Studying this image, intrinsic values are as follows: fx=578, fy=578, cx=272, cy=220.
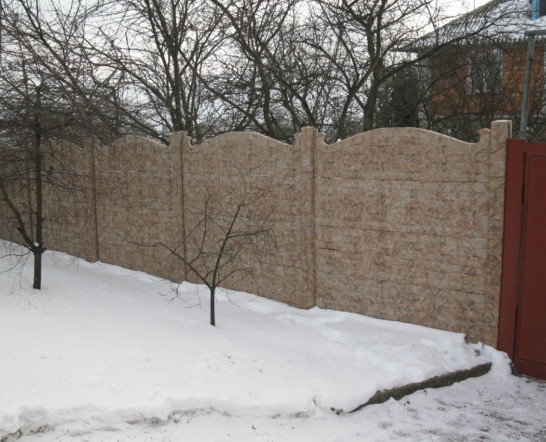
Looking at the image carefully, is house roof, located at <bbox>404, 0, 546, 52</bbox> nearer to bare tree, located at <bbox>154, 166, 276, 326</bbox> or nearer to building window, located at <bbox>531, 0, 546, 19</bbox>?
building window, located at <bbox>531, 0, 546, 19</bbox>

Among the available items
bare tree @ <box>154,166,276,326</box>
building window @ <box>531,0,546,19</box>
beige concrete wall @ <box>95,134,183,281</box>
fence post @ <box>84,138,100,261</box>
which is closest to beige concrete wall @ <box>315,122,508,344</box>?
bare tree @ <box>154,166,276,326</box>

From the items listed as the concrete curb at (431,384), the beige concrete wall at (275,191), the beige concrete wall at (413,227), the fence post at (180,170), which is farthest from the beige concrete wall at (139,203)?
the concrete curb at (431,384)

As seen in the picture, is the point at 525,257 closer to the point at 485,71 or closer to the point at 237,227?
the point at 237,227

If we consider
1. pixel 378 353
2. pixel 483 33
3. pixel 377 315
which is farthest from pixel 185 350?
pixel 483 33

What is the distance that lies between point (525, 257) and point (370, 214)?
1733 millimetres

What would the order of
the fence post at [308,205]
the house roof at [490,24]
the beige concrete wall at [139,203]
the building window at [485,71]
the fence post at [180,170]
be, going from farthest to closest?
the building window at [485,71]
the house roof at [490,24]
the beige concrete wall at [139,203]
the fence post at [180,170]
the fence post at [308,205]

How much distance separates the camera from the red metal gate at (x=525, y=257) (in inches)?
212

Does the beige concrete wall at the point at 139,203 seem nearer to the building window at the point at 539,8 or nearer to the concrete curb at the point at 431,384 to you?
the concrete curb at the point at 431,384

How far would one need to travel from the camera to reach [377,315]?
21.7 feet

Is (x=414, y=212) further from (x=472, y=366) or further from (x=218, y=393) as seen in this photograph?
(x=218, y=393)

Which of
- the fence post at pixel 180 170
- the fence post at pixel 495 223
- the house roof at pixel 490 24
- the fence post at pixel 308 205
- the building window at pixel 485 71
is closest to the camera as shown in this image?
A: the fence post at pixel 495 223

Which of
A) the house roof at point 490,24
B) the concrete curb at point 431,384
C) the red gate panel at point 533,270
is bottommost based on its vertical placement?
the concrete curb at point 431,384

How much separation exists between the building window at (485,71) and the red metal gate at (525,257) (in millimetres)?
6416

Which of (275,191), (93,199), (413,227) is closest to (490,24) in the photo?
(275,191)
